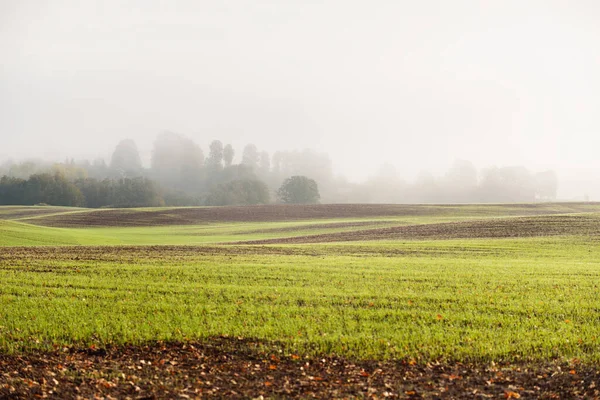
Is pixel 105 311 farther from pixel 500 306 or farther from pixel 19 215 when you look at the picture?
pixel 19 215

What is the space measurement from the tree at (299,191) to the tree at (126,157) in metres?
61.4

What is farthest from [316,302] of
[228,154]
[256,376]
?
[228,154]

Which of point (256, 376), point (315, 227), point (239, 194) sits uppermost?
point (239, 194)

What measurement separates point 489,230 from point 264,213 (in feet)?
137

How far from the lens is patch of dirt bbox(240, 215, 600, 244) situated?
41719 mm

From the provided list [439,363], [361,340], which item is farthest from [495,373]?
[361,340]

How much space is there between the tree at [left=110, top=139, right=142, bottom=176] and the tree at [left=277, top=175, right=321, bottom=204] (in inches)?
2416

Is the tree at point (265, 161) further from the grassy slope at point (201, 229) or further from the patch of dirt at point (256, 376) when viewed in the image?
A: the patch of dirt at point (256, 376)

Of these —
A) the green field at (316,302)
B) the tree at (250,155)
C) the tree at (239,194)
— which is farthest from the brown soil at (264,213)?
the tree at (250,155)

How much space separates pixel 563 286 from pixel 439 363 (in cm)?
973

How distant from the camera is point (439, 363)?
35.7 feet

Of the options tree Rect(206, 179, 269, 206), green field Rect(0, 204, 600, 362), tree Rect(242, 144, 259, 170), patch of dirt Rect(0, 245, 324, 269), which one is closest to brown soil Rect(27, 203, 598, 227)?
tree Rect(206, 179, 269, 206)

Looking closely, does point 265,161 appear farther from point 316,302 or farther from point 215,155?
point 316,302

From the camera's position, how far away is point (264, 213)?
3142 inches
